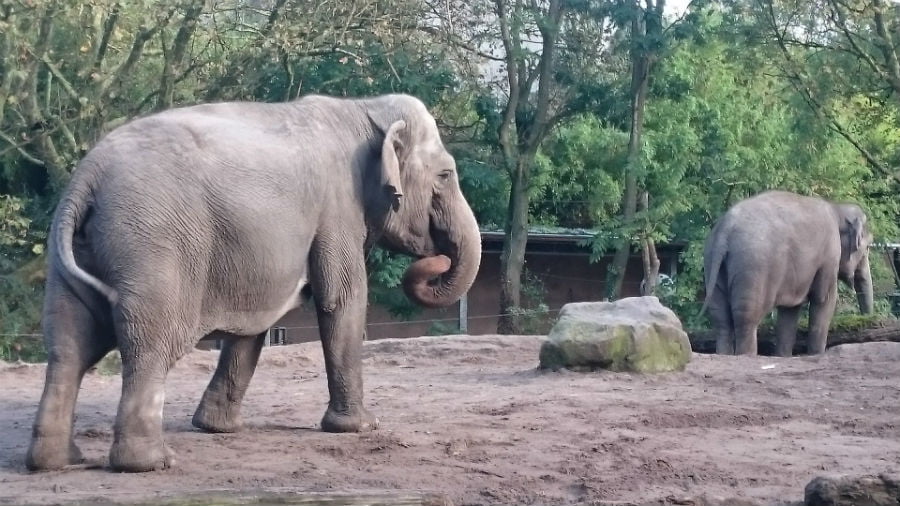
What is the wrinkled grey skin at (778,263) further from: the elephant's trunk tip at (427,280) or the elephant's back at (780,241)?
the elephant's trunk tip at (427,280)

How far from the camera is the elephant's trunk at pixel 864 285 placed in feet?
55.0

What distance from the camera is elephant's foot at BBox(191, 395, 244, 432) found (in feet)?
24.6

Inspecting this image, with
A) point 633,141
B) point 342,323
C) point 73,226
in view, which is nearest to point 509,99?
point 633,141

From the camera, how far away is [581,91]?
19.5 meters

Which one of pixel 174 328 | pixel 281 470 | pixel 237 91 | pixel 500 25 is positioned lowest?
pixel 281 470

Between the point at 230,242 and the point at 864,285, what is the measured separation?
12335 mm

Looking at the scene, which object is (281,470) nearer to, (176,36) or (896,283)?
(176,36)

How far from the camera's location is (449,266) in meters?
7.85

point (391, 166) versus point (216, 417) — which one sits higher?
point (391, 166)

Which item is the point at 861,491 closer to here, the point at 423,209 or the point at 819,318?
the point at 423,209

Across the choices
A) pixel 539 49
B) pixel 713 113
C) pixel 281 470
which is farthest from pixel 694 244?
pixel 281 470

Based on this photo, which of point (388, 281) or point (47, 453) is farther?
point (388, 281)

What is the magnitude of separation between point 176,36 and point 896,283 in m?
12.2

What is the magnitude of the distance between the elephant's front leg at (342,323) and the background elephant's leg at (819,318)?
9.34m
